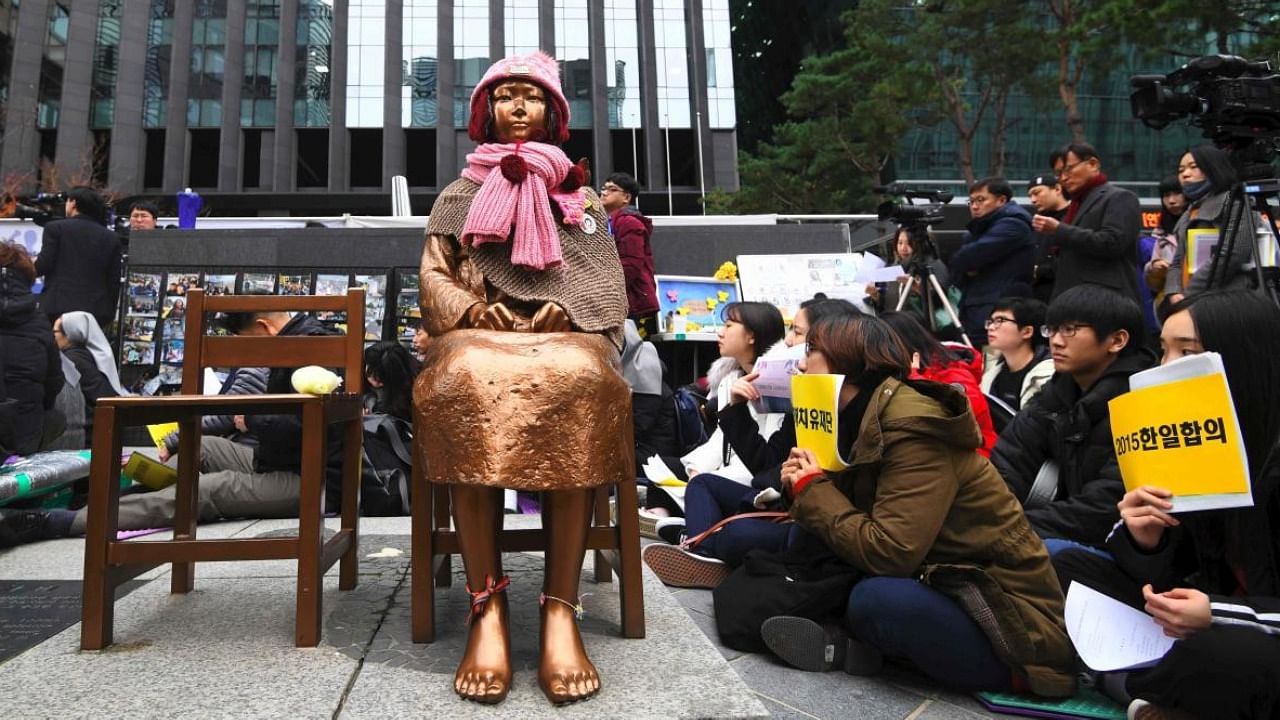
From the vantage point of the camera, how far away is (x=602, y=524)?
2738 millimetres

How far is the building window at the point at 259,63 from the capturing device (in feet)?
89.6

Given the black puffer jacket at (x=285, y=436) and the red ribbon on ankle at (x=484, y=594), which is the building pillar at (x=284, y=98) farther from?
the red ribbon on ankle at (x=484, y=594)

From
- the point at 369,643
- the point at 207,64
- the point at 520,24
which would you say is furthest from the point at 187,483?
the point at 207,64

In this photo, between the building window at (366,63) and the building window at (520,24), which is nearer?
the building window at (366,63)

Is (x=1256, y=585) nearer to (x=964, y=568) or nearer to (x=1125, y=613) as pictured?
(x=1125, y=613)

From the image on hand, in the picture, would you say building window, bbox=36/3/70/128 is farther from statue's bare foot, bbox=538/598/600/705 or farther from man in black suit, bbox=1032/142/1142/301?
statue's bare foot, bbox=538/598/600/705

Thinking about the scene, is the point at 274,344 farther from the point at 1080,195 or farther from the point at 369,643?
the point at 1080,195

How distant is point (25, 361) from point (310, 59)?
86.8 ft

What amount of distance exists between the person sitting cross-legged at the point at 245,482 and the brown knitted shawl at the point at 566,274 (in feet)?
5.44

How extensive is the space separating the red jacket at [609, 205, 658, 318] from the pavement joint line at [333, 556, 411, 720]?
10.4 feet

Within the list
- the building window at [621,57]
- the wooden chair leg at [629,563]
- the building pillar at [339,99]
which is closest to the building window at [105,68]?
the building pillar at [339,99]

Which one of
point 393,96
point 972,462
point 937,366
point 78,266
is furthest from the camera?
point 393,96

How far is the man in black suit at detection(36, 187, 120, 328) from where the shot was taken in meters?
5.93

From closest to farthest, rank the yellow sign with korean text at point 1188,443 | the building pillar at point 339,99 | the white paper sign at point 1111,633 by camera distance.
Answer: the yellow sign with korean text at point 1188,443
the white paper sign at point 1111,633
the building pillar at point 339,99
